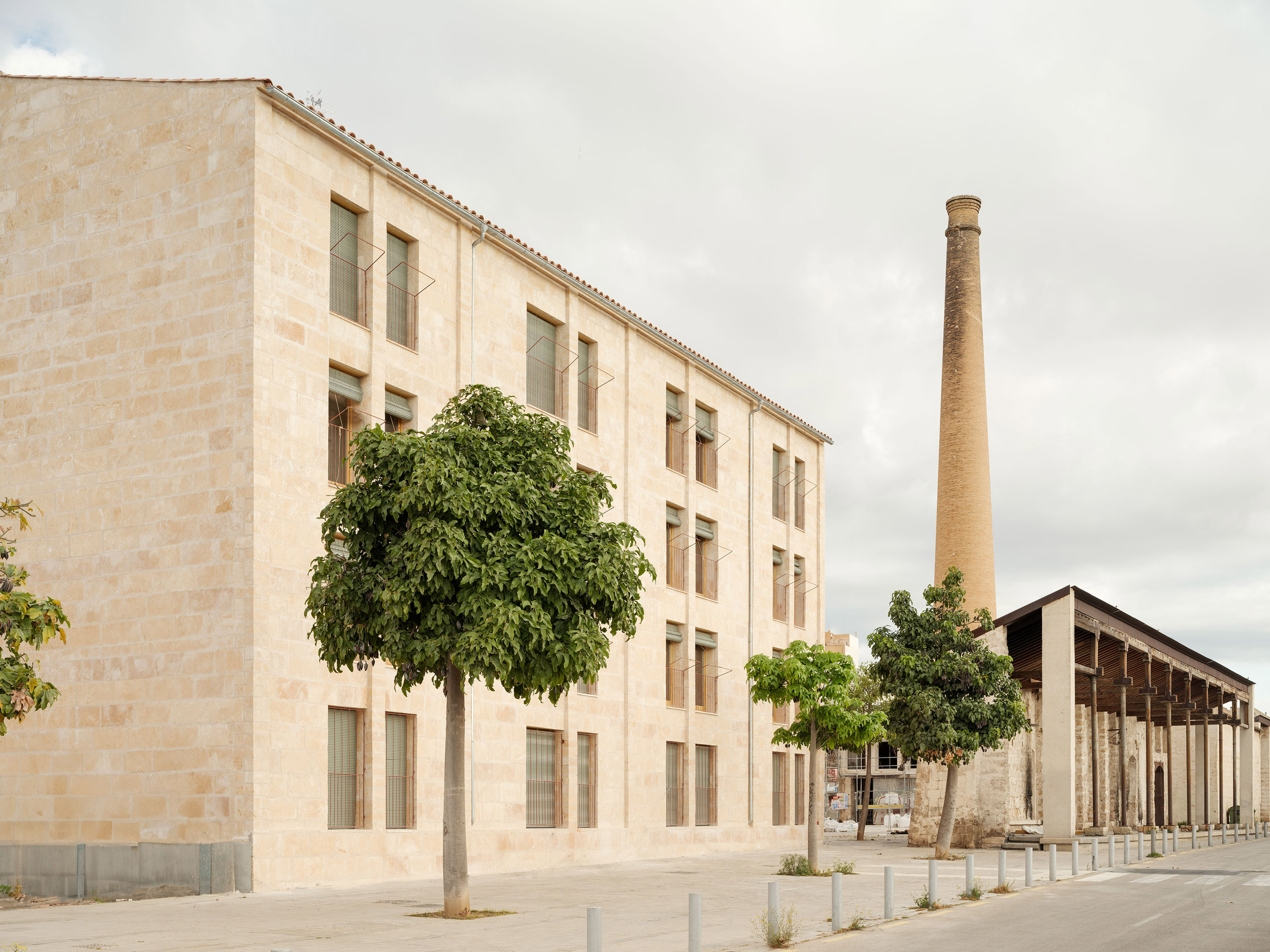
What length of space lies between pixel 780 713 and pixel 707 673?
5.03m

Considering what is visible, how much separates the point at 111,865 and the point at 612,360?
17.7m

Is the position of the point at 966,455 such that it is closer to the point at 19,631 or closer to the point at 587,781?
the point at 587,781

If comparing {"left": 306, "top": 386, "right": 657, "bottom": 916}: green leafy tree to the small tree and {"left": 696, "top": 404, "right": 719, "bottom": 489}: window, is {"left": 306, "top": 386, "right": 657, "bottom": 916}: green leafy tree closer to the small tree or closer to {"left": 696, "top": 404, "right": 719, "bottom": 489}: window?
the small tree

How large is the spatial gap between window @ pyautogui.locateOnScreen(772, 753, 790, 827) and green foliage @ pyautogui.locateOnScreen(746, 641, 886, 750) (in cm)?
1362

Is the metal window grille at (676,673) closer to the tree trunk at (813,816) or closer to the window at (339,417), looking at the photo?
the tree trunk at (813,816)

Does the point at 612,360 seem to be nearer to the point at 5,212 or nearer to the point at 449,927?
the point at 5,212

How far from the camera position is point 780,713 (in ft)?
135

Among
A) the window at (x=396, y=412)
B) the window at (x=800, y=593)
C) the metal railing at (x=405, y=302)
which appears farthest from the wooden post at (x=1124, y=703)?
the metal railing at (x=405, y=302)

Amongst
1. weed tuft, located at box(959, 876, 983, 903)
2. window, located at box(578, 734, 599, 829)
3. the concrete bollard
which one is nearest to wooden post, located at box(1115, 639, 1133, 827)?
window, located at box(578, 734, 599, 829)

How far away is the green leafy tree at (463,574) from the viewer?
16328mm

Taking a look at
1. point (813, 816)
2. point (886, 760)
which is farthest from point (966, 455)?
point (886, 760)

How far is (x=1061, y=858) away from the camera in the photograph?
111 feet

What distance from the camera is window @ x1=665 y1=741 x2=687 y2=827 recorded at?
34.9m

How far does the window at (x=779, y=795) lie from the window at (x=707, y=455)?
9.33 meters
